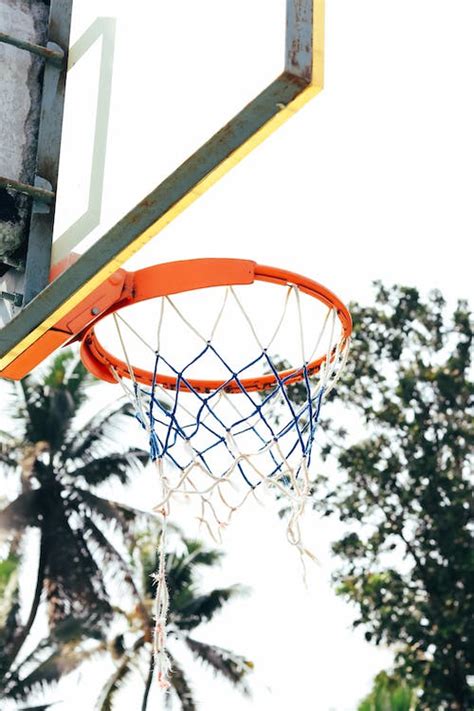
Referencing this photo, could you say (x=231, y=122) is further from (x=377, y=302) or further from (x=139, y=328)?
(x=377, y=302)

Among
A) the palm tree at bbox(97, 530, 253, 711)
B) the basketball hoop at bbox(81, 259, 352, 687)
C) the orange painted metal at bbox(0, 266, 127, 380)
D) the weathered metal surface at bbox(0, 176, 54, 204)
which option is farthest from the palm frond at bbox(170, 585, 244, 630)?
the weathered metal surface at bbox(0, 176, 54, 204)

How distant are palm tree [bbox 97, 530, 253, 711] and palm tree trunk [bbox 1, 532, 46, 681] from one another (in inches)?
45.3

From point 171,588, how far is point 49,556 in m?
2.12

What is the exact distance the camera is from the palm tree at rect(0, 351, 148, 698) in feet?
46.0

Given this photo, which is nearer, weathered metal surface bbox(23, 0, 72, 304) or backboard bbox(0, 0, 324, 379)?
backboard bbox(0, 0, 324, 379)

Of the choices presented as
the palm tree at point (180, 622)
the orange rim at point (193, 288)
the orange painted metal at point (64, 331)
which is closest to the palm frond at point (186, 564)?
the palm tree at point (180, 622)

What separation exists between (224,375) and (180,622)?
12039 millimetres

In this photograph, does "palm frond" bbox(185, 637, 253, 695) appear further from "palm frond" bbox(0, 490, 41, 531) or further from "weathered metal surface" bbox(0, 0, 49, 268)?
"weathered metal surface" bbox(0, 0, 49, 268)

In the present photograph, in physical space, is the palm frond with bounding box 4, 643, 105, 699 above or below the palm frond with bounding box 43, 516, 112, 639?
below

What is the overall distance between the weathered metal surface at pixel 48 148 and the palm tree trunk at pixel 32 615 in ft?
38.2

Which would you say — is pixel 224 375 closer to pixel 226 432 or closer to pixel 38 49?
pixel 226 432

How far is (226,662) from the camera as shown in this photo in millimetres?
15430

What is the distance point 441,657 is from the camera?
13969 mm

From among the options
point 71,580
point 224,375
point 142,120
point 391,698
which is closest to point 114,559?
point 71,580
